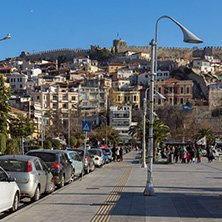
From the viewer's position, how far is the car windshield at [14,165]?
43.2 feet

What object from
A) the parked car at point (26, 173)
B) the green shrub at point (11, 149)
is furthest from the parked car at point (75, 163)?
the green shrub at point (11, 149)

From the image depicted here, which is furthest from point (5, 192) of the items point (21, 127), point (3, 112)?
point (21, 127)

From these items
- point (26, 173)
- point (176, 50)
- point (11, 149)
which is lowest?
point (11, 149)

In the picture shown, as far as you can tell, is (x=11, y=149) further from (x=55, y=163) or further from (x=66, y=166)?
(x=55, y=163)

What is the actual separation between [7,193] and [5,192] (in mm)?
173

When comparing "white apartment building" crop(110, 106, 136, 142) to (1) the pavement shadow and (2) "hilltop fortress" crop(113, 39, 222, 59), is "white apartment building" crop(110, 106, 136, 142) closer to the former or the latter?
(2) "hilltop fortress" crop(113, 39, 222, 59)

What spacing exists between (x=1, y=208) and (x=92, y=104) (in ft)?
382

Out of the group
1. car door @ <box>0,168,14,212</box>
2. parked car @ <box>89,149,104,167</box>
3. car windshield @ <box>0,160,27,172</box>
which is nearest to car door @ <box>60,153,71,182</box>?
car windshield @ <box>0,160,27,172</box>

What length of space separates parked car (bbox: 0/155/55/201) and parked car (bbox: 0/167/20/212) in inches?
55.6

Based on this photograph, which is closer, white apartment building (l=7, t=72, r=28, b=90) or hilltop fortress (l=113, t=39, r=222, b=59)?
white apartment building (l=7, t=72, r=28, b=90)

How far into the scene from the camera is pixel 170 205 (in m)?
12.1

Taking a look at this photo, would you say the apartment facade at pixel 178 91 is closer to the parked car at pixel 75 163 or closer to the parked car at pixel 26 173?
the parked car at pixel 75 163

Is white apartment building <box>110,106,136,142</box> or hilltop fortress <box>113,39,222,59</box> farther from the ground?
hilltop fortress <box>113,39,222,59</box>

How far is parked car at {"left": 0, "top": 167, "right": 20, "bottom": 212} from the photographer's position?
10.2 metres
